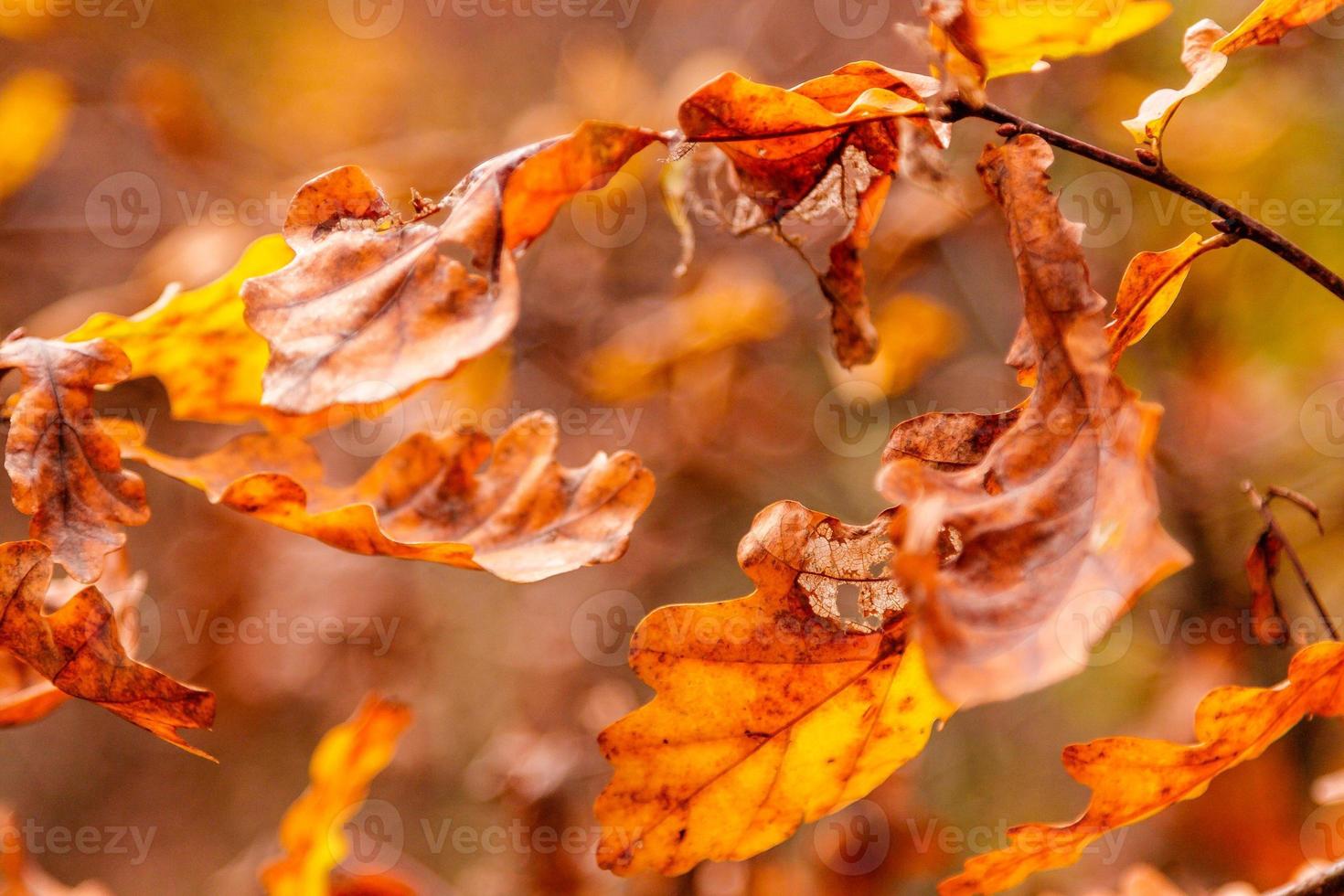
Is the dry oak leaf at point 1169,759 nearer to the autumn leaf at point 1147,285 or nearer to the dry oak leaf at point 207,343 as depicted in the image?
the autumn leaf at point 1147,285

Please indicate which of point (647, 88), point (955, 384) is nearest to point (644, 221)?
point (647, 88)
